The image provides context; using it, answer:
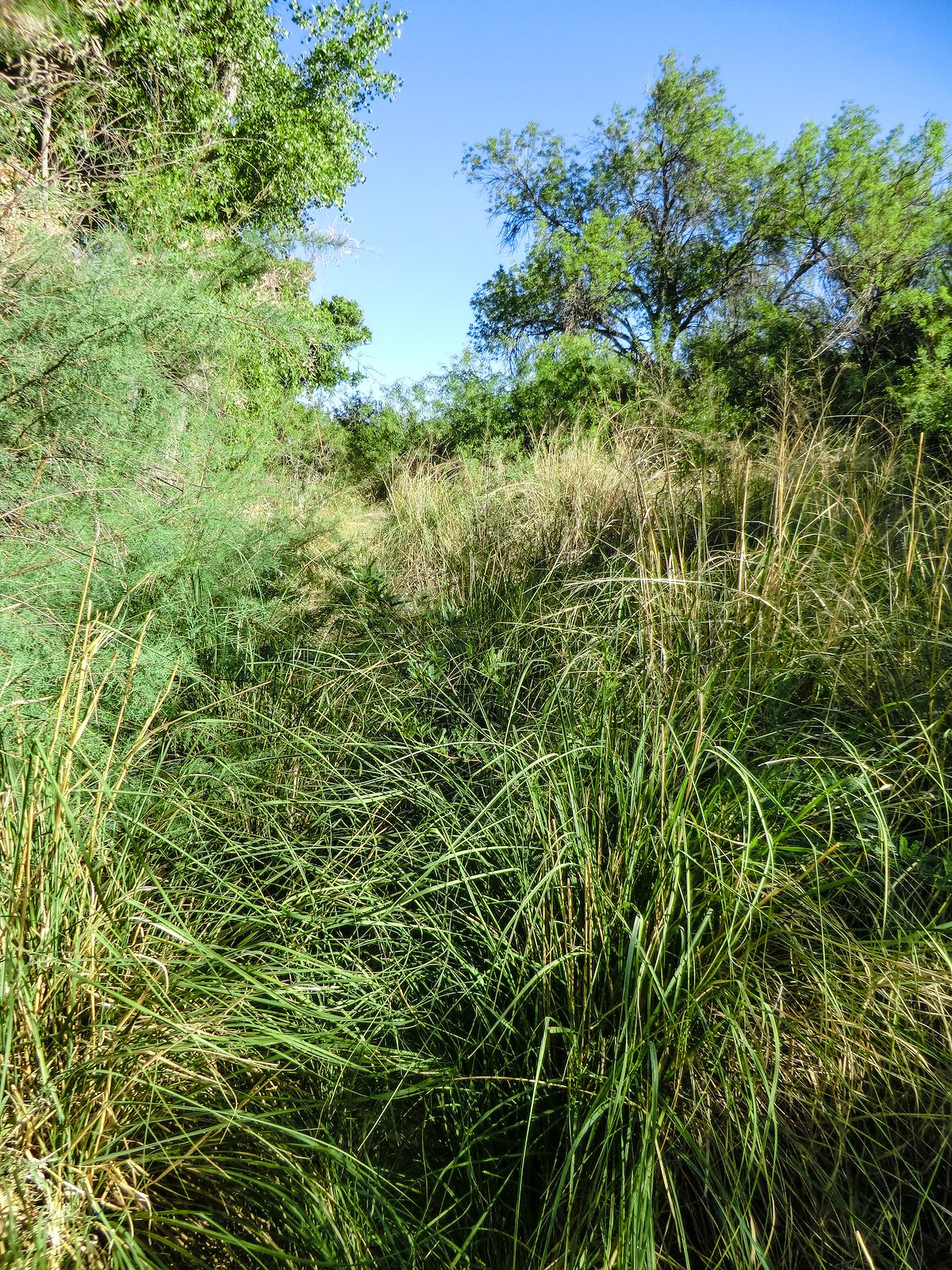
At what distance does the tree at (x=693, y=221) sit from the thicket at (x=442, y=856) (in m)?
9.05

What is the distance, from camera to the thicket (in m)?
1.10

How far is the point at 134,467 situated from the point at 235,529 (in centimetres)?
54

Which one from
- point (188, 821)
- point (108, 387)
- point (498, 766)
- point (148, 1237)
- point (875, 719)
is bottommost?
point (148, 1237)

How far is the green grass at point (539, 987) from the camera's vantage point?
3.51 ft

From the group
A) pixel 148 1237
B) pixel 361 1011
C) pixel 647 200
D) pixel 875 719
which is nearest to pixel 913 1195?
pixel 875 719

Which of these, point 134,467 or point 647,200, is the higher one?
point 647,200

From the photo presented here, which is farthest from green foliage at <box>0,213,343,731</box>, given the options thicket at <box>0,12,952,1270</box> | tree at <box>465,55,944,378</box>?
tree at <box>465,55,944,378</box>

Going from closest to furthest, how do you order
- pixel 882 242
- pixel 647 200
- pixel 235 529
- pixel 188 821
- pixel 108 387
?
1. pixel 188 821
2. pixel 108 387
3. pixel 235 529
4. pixel 882 242
5. pixel 647 200

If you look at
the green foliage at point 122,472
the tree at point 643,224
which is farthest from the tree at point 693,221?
the green foliage at point 122,472

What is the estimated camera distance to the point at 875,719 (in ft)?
5.54

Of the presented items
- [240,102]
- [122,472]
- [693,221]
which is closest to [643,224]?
[693,221]

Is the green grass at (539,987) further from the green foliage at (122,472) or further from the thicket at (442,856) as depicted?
the green foliage at (122,472)

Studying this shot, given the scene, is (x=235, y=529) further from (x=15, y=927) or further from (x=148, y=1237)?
(x=148, y=1237)

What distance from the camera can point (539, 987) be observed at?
135 centimetres
